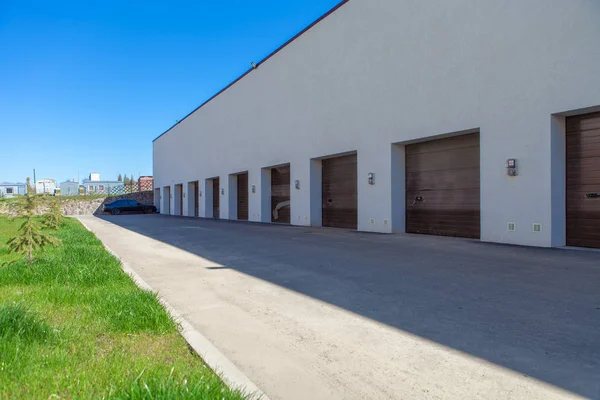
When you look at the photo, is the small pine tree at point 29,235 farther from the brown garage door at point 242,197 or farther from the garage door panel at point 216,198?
the garage door panel at point 216,198

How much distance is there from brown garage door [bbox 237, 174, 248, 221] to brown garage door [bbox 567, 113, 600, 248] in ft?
62.4

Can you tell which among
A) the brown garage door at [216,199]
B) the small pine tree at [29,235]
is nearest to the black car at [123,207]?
the brown garage door at [216,199]

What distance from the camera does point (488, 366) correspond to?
10.3ft

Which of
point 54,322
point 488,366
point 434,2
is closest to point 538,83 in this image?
point 434,2

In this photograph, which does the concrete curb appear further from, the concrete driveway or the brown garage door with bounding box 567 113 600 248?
the brown garage door with bounding box 567 113 600 248

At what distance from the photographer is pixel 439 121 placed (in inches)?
483

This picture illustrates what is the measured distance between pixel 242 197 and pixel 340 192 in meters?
10.7

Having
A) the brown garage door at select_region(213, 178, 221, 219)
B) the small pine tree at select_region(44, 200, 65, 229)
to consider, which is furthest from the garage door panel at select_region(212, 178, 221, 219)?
the small pine tree at select_region(44, 200, 65, 229)

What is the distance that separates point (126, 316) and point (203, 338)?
37.3 inches

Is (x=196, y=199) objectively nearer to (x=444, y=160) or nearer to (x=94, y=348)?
(x=444, y=160)

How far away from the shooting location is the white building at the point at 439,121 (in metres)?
9.53

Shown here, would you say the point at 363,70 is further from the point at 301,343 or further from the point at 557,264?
the point at 301,343

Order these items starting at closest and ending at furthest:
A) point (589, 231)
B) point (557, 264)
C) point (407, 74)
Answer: point (557, 264) → point (589, 231) → point (407, 74)

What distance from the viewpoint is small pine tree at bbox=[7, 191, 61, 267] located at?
6922mm
